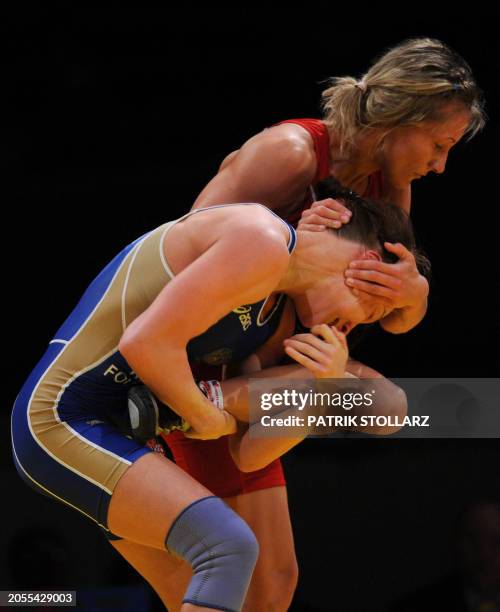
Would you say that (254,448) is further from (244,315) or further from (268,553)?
(268,553)

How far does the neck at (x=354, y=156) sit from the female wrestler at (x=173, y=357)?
369mm

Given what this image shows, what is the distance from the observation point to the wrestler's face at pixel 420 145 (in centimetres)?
264

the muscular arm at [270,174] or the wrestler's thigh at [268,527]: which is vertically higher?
the muscular arm at [270,174]

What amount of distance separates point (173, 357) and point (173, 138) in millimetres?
2070

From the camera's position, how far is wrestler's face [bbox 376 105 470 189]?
2.64 metres

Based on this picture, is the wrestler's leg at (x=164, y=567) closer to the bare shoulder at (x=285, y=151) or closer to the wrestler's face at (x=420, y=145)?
the bare shoulder at (x=285, y=151)

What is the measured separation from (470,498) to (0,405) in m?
1.57

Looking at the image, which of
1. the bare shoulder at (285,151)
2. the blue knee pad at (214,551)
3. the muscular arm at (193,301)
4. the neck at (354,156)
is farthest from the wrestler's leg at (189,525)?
the neck at (354,156)

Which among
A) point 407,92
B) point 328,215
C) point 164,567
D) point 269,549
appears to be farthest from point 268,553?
point 407,92

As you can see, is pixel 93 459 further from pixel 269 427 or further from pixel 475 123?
pixel 475 123

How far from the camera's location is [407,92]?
2.61 metres

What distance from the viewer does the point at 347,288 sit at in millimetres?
2271

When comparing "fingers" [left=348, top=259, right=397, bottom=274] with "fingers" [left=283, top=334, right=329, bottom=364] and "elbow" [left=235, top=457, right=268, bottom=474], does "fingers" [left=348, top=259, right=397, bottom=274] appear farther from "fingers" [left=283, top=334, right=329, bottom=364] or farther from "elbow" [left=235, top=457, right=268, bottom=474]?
"elbow" [left=235, top=457, right=268, bottom=474]

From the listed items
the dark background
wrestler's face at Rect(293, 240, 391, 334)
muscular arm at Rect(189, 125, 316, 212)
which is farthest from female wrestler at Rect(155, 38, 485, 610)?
the dark background
